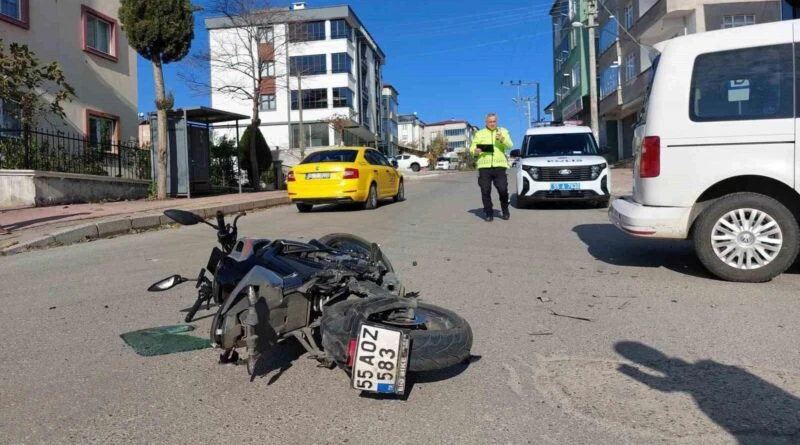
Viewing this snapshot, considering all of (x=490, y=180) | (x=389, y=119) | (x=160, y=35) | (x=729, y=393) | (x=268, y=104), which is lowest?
(x=729, y=393)

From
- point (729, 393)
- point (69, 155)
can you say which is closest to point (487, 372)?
point (729, 393)

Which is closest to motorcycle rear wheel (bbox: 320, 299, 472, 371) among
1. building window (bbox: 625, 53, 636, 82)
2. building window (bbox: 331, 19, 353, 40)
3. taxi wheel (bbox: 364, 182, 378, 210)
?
taxi wheel (bbox: 364, 182, 378, 210)

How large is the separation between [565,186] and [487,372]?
9.12m

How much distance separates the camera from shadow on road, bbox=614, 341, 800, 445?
287 centimetres

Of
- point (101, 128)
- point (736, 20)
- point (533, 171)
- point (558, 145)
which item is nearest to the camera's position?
point (533, 171)

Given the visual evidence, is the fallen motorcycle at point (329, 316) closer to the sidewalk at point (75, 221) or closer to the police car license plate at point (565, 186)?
the sidewalk at point (75, 221)

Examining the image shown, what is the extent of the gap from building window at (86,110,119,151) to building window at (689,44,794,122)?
50.1ft

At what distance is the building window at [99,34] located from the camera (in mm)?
17656

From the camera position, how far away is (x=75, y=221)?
34.6 ft

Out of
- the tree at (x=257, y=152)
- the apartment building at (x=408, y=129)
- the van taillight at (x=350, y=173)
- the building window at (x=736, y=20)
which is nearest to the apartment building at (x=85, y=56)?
the tree at (x=257, y=152)

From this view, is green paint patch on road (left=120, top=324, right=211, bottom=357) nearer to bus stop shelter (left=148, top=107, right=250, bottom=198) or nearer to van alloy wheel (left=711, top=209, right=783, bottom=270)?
van alloy wheel (left=711, top=209, right=783, bottom=270)

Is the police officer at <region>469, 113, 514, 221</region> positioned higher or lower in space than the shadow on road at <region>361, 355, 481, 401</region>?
higher

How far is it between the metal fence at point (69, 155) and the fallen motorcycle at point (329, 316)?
11798mm

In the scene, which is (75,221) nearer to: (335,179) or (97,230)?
(97,230)
